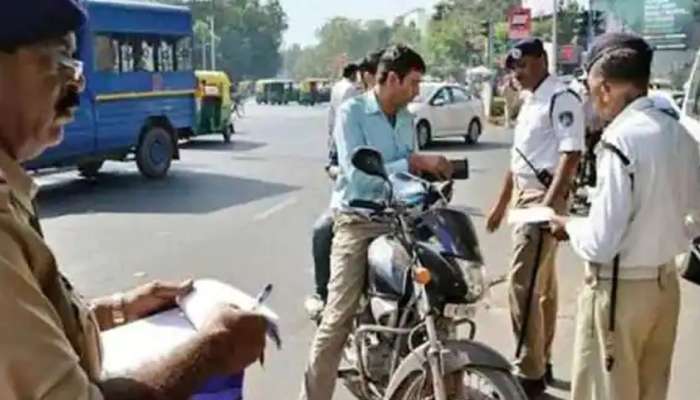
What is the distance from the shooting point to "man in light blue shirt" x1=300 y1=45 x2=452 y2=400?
4367mm

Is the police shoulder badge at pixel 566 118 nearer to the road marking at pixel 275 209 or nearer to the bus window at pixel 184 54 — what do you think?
the road marking at pixel 275 209

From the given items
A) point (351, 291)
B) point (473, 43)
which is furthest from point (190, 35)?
point (473, 43)

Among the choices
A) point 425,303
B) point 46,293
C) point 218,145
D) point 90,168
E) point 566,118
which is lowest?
point 218,145

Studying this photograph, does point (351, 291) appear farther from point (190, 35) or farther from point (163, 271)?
Answer: point (190, 35)

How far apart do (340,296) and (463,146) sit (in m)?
18.8

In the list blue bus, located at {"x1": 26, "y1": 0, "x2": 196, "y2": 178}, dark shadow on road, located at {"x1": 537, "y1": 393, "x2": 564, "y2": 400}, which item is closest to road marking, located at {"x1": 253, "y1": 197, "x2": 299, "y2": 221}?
blue bus, located at {"x1": 26, "y1": 0, "x2": 196, "y2": 178}

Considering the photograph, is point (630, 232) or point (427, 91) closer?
point (630, 232)

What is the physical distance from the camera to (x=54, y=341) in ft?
4.43

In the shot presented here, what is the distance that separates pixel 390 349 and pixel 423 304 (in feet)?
1.76

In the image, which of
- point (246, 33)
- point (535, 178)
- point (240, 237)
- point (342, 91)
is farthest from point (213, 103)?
point (246, 33)

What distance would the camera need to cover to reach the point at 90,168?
1603 centimetres

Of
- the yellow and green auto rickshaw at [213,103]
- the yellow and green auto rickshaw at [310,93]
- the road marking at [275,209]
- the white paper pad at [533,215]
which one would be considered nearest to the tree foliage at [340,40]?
the yellow and green auto rickshaw at [310,93]

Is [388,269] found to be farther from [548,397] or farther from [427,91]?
[427,91]

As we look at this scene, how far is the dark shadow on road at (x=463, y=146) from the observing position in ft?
72.6
